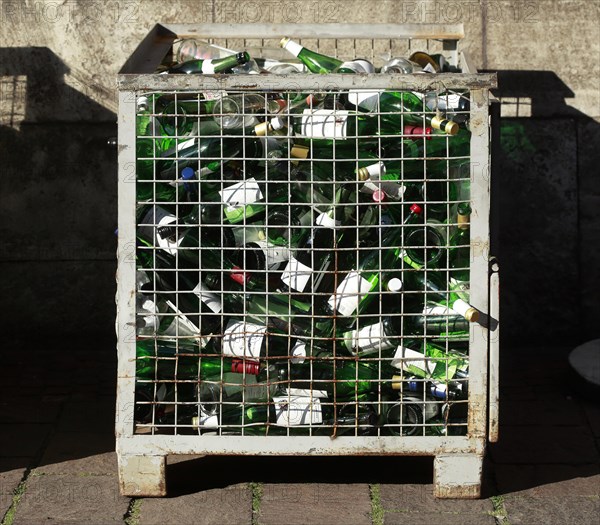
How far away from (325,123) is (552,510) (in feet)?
4.96

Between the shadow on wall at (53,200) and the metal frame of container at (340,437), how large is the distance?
132cm

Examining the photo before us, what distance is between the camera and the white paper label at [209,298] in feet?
11.1

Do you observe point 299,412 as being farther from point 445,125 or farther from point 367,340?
point 445,125

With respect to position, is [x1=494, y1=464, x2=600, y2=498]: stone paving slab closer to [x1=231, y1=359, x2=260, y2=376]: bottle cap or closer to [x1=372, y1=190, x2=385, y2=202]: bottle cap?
[x1=231, y1=359, x2=260, y2=376]: bottle cap

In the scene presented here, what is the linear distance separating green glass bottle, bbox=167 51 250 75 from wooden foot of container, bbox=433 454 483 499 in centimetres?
167

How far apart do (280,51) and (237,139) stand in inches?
51.8

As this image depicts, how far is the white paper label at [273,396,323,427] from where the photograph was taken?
346cm

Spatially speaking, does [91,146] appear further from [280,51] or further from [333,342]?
[333,342]

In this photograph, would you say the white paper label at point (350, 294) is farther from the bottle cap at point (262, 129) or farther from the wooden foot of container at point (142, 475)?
the wooden foot of container at point (142, 475)

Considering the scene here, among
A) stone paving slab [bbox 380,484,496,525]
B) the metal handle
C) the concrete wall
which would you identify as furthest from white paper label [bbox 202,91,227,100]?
the concrete wall

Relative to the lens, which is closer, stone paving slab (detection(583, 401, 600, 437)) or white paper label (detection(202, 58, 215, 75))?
white paper label (detection(202, 58, 215, 75))

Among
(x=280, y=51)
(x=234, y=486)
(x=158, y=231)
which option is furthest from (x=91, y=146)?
(x=234, y=486)

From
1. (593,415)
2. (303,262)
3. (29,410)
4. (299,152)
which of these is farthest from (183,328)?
(593,415)

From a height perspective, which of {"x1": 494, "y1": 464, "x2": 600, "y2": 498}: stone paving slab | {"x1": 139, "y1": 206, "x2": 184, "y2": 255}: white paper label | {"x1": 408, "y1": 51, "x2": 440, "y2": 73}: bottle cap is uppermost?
{"x1": 408, "y1": 51, "x2": 440, "y2": 73}: bottle cap
